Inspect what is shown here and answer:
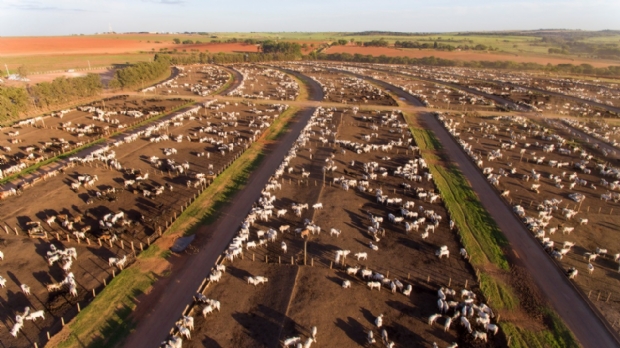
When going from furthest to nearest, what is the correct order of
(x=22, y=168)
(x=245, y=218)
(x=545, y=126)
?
(x=545, y=126)
(x=22, y=168)
(x=245, y=218)

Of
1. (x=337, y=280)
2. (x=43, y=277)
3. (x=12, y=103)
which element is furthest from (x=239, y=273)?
(x=12, y=103)

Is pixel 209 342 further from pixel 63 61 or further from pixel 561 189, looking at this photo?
pixel 63 61

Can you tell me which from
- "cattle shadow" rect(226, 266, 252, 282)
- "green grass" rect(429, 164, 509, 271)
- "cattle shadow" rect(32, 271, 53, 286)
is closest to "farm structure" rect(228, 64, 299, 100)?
"green grass" rect(429, 164, 509, 271)

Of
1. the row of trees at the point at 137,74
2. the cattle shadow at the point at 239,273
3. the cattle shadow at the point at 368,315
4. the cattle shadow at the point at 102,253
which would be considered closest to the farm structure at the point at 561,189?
the cattle shadow at the point at 368,315

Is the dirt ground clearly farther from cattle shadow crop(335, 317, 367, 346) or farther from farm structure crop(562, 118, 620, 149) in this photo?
farm structure crop(562, 118, 620, 149)

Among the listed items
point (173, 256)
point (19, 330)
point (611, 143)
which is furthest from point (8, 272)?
point (611, 143)

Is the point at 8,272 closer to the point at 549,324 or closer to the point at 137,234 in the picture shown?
the point at 137,234

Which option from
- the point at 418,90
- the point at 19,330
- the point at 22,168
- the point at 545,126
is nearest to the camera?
the point at 19,330
